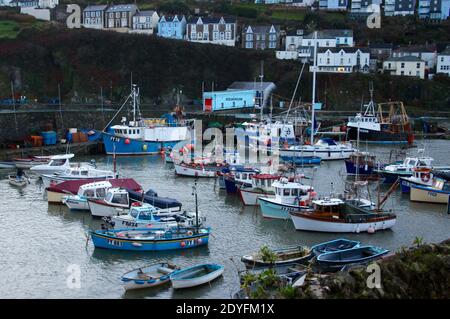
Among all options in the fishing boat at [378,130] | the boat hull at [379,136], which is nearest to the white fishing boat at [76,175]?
the fishing boat at [378,130]

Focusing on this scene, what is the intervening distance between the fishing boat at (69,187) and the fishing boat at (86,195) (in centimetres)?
123

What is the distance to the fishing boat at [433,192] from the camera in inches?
1071

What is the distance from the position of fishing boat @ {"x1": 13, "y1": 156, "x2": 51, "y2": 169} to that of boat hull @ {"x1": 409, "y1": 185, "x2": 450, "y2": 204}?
18.9 m

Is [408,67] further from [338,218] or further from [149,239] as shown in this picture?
[149,239]

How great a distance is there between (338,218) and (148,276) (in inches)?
312

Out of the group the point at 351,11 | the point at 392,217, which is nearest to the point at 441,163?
the point at 392,217

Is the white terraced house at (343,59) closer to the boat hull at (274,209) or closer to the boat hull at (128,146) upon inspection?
the boat hull at (128,146)

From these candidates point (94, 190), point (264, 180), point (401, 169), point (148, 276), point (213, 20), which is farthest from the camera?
point (213, 20)

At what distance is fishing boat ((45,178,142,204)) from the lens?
26.7 meters

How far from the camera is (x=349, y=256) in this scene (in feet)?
61.6

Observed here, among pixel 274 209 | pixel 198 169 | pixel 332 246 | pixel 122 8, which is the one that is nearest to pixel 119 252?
pixel 332 246

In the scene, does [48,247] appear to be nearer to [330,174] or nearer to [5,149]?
[330,174]

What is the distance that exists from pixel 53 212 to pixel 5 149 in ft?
52.4
